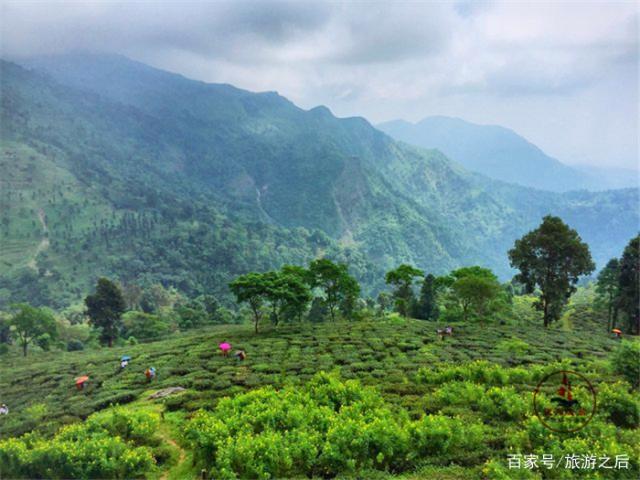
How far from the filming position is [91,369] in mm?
24906

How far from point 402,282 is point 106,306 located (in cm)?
3900

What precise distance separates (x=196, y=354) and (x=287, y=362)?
745 centimetres

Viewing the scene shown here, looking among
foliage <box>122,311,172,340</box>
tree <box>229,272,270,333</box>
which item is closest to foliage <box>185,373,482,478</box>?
tree <box>229,272,270,333</box>

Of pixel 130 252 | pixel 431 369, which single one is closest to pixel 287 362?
pixel 431 369

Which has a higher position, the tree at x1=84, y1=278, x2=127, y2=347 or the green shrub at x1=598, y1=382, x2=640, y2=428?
the green shrub at x1=598, y1=382, x2=640, y2=428

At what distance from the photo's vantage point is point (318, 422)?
486 inches

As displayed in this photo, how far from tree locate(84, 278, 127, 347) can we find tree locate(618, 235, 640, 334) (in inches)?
2339

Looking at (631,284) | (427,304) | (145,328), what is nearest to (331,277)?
(427,304)

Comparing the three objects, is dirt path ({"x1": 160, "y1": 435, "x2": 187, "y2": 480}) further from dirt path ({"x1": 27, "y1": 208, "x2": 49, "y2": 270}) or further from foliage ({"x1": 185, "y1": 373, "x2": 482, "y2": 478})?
dirt path ({"x1": 27, "y1": 208, "x2": 49, "y2": 270})

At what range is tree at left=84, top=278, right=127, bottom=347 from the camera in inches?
1959

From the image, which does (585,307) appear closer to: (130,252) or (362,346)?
(362,346)

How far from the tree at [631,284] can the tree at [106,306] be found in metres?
59.4

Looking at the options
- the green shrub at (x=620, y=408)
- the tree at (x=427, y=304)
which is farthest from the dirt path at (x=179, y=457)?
the tree at (x=427, y=304)

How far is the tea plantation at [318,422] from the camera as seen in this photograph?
1066 centimetres
